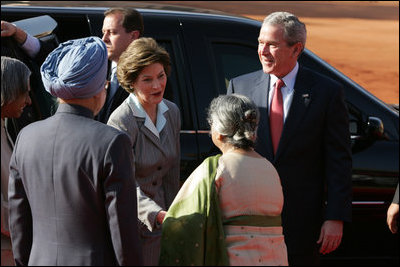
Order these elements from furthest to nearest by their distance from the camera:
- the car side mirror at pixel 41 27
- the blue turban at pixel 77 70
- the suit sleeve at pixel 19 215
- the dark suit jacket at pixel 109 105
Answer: the car side mirror at pixel 41 27 → the dark suit jacket at pixel 109 105 → the suit sleeve at pixel 19 215 → the blue turban at pixel 77 70

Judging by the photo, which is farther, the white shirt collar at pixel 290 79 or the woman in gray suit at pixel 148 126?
the white shirt collar at pixel 290 79

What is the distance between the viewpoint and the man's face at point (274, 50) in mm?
4367

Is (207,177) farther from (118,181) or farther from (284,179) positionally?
(284,179)

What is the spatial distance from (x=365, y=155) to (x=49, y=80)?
2849 mm

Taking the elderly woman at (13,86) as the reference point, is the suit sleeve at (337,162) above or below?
below

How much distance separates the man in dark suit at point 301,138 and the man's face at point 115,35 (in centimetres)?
100

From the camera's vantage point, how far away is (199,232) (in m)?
3.37

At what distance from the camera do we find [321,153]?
4.43m

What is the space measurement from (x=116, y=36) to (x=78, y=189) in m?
2.20

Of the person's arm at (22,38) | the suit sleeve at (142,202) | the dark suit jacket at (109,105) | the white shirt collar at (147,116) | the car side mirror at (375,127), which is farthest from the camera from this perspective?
the car side mirror at (375,127)

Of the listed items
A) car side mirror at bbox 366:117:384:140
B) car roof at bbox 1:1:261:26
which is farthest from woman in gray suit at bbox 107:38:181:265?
car side mirror at bbox 366:117:384:140

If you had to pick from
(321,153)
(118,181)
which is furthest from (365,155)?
(118,181)

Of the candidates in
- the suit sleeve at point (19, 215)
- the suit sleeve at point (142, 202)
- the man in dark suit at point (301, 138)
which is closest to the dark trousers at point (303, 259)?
the man in dark suit at point (301, 138)

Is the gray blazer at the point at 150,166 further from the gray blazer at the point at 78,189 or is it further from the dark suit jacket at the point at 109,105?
the gray blazer at the point at 78,189
